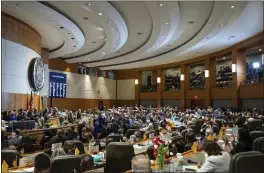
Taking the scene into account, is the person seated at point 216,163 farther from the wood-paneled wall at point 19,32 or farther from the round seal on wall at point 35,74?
the round seal on wall at point 35,74

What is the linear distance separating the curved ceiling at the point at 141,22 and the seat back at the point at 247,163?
6946 mm

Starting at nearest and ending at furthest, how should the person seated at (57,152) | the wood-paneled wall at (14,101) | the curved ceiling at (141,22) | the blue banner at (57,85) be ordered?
the person seated at (57,152), the curved ceiling at (141,22), the wood-paneled wall at (14,101), the blue banner at (57,85)

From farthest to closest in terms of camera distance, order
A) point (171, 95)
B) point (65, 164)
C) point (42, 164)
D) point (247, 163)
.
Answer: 1. point (171, 95)
2. point (65, 164)
3. point (42, 164)
4. point (247, 163)

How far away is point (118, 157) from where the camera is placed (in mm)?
4875

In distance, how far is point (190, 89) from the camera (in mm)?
23109

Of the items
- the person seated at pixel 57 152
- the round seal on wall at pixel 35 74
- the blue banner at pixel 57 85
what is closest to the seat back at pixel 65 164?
the person seated at pixel 57 152

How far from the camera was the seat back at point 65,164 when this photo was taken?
3.66 metres

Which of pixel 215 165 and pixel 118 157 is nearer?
pixel 215 165

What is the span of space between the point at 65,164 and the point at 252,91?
48.0ft

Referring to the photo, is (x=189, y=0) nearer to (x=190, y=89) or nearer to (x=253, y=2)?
(x=253, y=2)

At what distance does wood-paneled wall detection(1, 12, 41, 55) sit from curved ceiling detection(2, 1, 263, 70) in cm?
34

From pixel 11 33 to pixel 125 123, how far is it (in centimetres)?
653

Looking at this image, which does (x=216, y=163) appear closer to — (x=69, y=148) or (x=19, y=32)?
(x=69, y=148)

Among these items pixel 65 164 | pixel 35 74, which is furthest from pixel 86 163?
pixel 35 74
